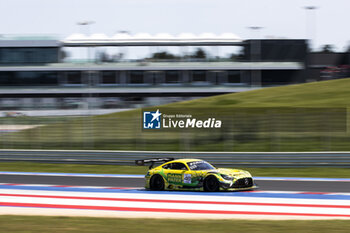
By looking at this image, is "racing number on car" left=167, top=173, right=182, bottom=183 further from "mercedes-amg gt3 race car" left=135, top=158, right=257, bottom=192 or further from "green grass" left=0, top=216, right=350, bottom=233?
"green grass" left=0, top=216, right=350, bottom=233

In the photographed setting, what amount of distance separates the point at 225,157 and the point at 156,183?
5991mm

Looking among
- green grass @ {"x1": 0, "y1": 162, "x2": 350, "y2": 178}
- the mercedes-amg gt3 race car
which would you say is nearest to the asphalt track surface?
the mercedes-amg gt3 race car

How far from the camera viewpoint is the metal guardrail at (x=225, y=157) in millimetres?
18844

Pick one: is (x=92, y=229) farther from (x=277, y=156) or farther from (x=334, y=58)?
(x=334, y=58)

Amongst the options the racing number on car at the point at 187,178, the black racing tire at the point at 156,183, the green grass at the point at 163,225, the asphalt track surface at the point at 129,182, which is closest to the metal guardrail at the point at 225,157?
the asphalt track surface at the point at 129,182

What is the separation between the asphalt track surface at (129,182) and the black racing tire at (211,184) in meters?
2.08

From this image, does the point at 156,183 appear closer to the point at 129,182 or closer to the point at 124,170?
the point at 129,182

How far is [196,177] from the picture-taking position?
13492 mm

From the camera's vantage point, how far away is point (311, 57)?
52188 millimetres

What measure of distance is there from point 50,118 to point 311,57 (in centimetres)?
3563

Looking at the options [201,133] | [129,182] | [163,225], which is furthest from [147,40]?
[163,225]

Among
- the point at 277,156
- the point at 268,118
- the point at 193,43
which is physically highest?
the point at 193,43

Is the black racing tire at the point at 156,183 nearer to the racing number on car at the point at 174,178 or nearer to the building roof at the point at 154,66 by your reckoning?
the racing number on car at the point at 174,178

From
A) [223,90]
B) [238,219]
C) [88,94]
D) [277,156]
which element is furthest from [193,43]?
[238,219]
